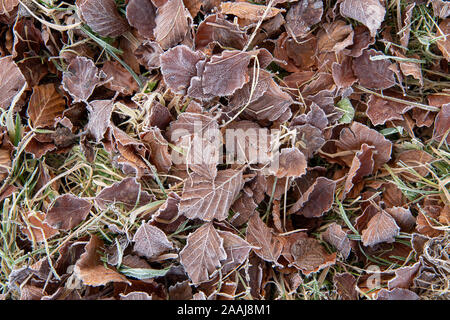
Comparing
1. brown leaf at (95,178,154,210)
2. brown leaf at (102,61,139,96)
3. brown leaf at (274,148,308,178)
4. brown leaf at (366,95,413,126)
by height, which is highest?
brown leaf at (102,61,139,96)

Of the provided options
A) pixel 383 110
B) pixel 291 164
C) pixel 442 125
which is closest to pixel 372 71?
pixel 383 110

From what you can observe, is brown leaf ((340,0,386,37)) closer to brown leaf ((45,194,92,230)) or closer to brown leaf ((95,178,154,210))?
brown leaf ((95,178,154,210))

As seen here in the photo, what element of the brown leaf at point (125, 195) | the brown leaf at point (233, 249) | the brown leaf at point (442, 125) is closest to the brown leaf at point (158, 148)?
the brown leaf at point (125, 195)

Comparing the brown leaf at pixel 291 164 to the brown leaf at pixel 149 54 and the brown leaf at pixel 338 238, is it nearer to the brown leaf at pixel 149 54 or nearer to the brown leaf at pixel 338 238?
the brown leaf at pixel 338 238

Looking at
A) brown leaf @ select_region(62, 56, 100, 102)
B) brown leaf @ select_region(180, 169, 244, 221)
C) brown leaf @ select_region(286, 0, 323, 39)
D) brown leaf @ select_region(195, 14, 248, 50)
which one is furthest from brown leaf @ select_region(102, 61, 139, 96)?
brown leaf @ select_region(286, 0, 323, 39)

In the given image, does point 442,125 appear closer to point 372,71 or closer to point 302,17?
point 372,71

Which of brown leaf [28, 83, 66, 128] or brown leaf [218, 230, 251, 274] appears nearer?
brown leaf [218, 230, 251, 274]

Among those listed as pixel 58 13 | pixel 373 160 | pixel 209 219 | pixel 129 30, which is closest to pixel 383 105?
pixel 373 160
